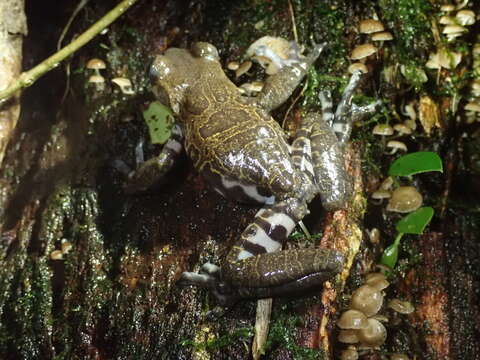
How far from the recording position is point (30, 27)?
21.7 ft

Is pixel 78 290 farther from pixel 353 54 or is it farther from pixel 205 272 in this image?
pixel 353 54

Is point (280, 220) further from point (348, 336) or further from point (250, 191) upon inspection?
point (348, 336)

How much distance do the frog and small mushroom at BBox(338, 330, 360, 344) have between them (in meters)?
0.61

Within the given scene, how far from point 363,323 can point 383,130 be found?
205 centimetres

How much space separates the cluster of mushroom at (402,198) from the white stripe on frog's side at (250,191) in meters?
1.27

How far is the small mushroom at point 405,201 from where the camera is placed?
16.3 feet

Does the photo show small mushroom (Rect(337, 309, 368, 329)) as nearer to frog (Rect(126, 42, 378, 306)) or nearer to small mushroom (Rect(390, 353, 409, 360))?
frog (Rect(126, 42, 378, 306))

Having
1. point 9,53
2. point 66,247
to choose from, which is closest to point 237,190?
point 66,247

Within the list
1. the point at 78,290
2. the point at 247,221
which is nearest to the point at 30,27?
the point at 78,290

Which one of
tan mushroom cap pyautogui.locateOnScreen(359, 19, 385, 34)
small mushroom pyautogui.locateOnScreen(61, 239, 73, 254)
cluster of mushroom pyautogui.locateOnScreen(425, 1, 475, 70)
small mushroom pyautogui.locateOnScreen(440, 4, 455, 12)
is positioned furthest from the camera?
small mushroom pyautogui.locateOnScreen(440, 4, 455, 12)

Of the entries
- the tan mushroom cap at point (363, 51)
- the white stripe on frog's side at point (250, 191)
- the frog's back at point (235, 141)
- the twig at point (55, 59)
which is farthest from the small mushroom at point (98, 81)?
the tan mushroom cap at point (363, 51)

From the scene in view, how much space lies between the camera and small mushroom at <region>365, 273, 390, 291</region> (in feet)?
14.8

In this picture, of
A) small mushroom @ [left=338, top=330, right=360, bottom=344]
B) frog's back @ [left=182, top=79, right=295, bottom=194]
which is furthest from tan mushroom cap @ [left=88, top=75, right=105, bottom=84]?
small mushroom @ [left=338, top=330, right=360, bottom=344]

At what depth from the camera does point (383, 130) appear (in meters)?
5.13
